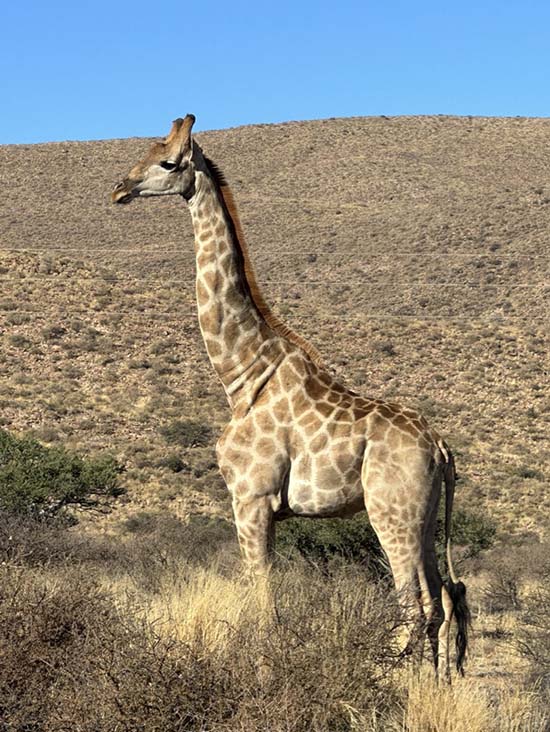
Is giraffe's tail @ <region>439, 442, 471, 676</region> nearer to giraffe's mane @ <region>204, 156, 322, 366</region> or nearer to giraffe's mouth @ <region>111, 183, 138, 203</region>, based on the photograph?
giraffe's mane @ <region>204, 156, 322, 366</region>

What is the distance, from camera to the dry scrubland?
6.38 meters

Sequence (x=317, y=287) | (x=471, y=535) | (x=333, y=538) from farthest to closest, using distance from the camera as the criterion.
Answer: (x=317, y=287), (x=471, y=535), (x=333, y=538)

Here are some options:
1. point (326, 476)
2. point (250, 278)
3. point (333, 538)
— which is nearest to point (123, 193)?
point (250, 278)

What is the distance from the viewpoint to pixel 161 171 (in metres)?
8.93

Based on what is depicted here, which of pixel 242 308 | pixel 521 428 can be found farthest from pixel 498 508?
pixel 242 308

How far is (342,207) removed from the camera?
67.3m

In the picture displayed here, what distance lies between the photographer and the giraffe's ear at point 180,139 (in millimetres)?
8844

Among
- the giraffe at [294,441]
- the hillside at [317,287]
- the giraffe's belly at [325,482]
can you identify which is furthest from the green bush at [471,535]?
the giraffe's belly at [325,482]

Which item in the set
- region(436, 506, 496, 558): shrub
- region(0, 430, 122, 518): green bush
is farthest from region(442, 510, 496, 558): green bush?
region(0, 430, 122, 518): green bush

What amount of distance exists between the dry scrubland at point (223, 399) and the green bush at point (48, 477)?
1198 mm

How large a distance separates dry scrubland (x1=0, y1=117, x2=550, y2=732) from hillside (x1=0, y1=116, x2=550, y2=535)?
0.14 meters

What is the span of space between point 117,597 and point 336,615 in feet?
6.78

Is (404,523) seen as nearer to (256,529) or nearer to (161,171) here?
(256,529)

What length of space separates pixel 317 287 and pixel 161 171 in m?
47.4
